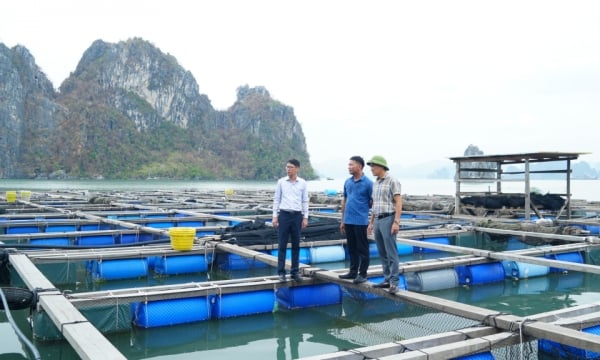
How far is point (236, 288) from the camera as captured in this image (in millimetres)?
7113

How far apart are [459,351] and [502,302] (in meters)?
4.55

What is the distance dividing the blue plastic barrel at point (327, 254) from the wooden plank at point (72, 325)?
583cm

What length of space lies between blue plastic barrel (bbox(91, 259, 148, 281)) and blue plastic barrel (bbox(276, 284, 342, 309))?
3.39 meters

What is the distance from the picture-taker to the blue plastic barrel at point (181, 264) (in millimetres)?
9648

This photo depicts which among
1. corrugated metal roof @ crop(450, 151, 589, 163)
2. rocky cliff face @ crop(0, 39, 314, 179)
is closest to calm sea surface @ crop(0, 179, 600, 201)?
corrugated metal roof @ crop(450, 151, 589, 163)

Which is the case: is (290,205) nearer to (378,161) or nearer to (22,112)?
(378,161)

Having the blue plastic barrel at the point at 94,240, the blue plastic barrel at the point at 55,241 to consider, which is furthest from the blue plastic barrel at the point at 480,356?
the blue plastic barrel at the point at 55,241

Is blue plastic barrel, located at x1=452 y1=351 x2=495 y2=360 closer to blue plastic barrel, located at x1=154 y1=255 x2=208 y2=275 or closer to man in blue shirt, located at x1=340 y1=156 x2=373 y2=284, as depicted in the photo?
man in blue shirt, located at x1=340 y1=156 x2=373 y2=284

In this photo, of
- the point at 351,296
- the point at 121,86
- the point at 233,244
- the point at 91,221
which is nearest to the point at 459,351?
the point at 351,296

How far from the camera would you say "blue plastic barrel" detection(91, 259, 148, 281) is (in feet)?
30.2

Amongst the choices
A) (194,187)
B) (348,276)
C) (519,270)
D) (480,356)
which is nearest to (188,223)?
(348,276)

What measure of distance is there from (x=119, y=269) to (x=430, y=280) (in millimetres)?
5636

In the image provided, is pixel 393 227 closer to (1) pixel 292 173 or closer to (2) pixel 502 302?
(1) pixel 292 173

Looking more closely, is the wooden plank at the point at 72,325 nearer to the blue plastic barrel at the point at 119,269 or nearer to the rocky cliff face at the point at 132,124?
the blue plastic barrel at the point at 119,269
